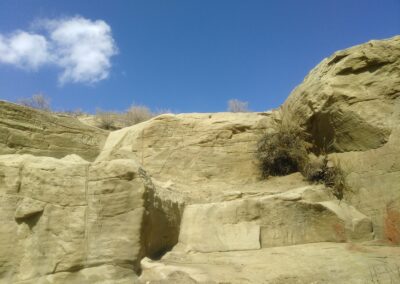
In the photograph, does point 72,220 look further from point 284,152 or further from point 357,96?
point 357,96

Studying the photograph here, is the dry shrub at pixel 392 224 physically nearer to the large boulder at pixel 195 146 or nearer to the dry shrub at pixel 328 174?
the dry shrub at pixel 328 174

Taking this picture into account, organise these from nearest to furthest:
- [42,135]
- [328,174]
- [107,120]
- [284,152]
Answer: [328,174]
[42,135]
[284,152]
[107,120]

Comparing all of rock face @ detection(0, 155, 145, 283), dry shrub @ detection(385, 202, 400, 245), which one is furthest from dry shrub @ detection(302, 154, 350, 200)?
rock face @ detection(0, 155, 145, 283)

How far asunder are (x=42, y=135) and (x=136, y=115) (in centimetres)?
765

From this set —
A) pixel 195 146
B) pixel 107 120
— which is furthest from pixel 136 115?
pixel 195 146

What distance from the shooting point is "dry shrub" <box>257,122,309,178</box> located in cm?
938

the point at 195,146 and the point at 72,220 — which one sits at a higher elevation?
the point at 195,146

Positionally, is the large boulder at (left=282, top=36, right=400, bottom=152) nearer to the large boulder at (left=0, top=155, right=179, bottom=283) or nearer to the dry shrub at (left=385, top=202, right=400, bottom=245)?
the dry shrub at (left=385, top=202, right=400, bottom=245)

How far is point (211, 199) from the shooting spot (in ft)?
28.5

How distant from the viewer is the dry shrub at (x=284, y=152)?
9375mm

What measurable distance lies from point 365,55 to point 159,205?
4.40 meters

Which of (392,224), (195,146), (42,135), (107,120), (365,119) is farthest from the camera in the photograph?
(107,120)

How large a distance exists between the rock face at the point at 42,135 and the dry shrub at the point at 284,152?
3579mm

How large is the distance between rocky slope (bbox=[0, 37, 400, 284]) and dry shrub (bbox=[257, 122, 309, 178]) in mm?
238
